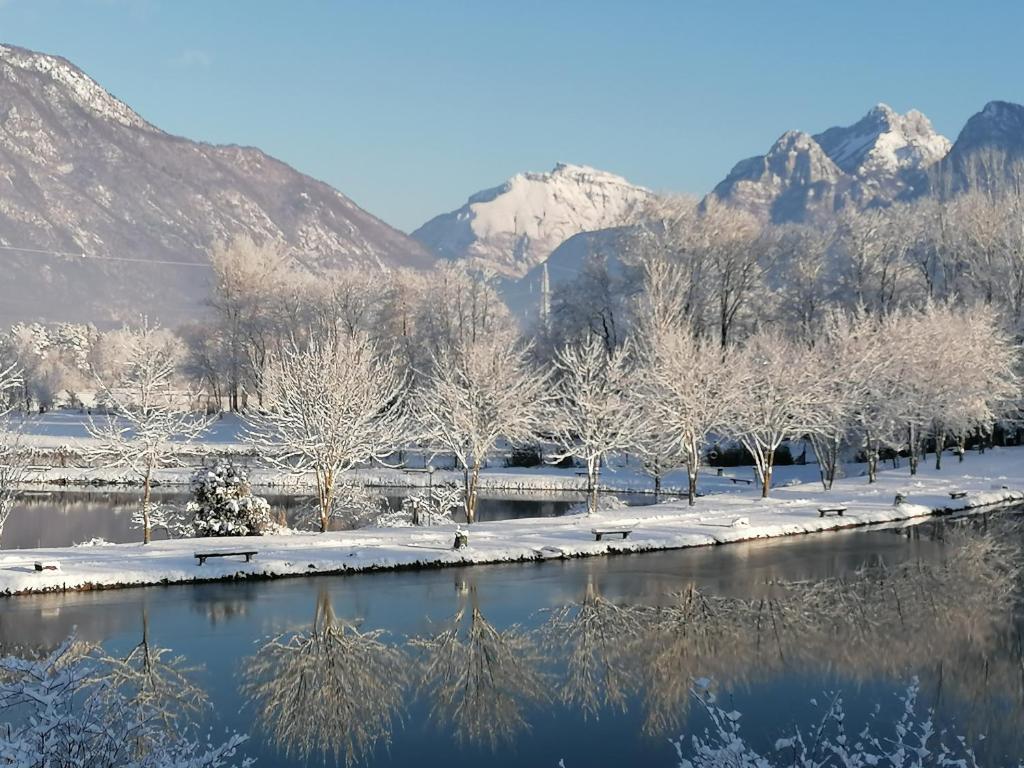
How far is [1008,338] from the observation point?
2366 inches

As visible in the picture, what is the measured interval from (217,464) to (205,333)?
59682mm

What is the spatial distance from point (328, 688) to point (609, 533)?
16.7 metres

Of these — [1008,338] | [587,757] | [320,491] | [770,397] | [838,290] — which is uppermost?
[838,290]

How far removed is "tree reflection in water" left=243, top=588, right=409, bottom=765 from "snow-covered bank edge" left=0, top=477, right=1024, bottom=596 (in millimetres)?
6006

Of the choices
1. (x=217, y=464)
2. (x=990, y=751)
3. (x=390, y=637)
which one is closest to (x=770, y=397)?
(x=217, y=464)

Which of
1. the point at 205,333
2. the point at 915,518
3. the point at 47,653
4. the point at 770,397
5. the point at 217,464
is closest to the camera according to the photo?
the point at 47,653

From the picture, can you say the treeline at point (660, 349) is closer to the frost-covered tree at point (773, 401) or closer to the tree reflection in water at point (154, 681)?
the frost-covered tree at point (773, 401)

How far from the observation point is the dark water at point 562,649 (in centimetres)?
1677

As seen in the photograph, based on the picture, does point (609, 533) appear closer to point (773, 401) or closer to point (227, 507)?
point (227, 507)

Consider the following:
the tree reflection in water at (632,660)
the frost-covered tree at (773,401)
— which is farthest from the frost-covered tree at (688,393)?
the tree reflection in water at (632,660)

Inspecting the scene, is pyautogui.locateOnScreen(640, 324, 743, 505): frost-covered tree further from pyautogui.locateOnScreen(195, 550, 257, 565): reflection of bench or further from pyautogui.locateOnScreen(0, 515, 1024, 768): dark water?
pyautogui.locateOnScreen(195, 550, 257, 565): reflection of bench

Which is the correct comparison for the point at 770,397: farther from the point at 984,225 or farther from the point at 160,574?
the point at 984,225

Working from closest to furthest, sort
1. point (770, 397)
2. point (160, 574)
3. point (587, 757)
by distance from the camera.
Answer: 1. point (587, 757)
2. point (160, 574)
3. point (770, 397)

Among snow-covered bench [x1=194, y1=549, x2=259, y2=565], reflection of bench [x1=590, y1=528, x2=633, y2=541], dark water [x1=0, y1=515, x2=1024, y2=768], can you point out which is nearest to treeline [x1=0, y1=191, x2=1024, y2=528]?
reflection of bench [x1=590, y1=528, x2=633, y2=541]
